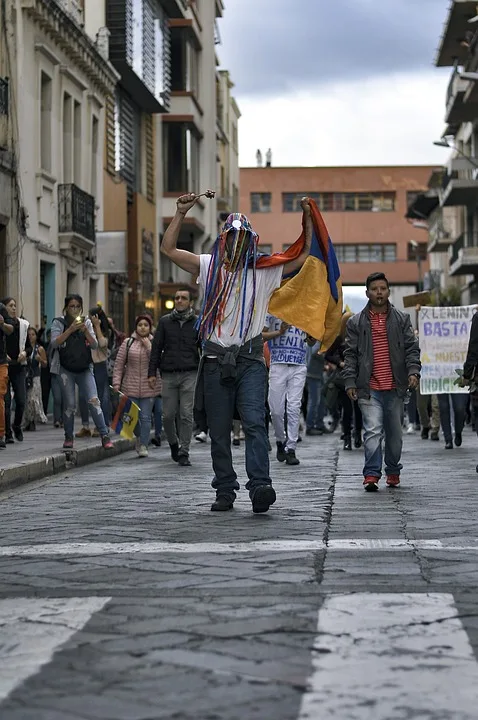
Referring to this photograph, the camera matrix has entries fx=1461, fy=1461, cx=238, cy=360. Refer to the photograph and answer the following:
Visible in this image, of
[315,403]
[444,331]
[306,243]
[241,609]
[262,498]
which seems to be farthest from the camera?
[315,403]

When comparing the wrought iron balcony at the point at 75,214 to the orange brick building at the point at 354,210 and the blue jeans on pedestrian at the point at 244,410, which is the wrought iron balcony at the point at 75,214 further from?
the orange brick building at the point at 354,210

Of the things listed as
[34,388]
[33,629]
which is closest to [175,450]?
[34,388]

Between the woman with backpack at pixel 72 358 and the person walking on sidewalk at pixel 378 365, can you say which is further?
the woman with backpack at pixel 72 358

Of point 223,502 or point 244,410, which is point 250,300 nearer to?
point 244,410

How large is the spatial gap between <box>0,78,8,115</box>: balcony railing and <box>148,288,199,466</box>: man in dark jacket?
32.8 ft

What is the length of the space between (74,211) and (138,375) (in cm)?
1275

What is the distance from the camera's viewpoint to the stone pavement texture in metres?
4.44

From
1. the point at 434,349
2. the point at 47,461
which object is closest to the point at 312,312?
the point at 47,461

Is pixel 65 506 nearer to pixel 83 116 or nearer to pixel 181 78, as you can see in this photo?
pixel 83 116

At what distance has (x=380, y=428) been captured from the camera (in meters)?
11.9

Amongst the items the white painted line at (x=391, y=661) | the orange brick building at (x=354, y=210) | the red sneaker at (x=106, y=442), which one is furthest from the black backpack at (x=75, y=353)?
the orange brick building at (x=354, y=210)

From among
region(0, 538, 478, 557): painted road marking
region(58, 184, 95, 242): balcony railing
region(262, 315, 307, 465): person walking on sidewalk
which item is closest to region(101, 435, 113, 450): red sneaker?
region(262, 315, 307, 465): person walking on sidewalk

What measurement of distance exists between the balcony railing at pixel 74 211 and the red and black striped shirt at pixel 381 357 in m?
17.5

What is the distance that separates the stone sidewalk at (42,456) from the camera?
13.2 metres
